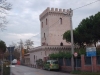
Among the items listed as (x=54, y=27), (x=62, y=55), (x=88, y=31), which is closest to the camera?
(x=62, y=55)

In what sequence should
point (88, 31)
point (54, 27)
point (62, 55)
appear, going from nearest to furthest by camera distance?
point (62, 55), point (88, 31), point (54, 27)

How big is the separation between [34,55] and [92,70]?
37593 millimetres

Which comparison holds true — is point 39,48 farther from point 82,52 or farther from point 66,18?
point 82,52

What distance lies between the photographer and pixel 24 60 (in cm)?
8144

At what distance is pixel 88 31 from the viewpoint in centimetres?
4916

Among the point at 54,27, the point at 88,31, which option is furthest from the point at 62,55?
the point at 54,27

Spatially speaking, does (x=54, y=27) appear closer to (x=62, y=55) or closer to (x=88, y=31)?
(x=88, y=31)

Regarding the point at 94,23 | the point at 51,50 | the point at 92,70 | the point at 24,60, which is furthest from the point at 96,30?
the point at 24,60

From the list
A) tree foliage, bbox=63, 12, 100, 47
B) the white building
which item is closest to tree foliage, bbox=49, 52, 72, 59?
tree foliage, bbox=63, 12, 100, 47

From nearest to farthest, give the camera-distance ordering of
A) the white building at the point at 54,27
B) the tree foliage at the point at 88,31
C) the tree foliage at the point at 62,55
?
the tree foliage at the point at 62,55, the tree foliage at the point at 88,31, the white building at the point at 54,27

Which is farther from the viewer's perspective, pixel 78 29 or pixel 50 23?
pixel 50 23

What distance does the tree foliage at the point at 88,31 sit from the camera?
47.2 m

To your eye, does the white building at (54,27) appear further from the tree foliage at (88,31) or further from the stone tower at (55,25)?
the tree foliage at (88,31)

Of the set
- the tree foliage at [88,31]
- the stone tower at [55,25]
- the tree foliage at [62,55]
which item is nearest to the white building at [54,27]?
the stone tower at [55,25]
